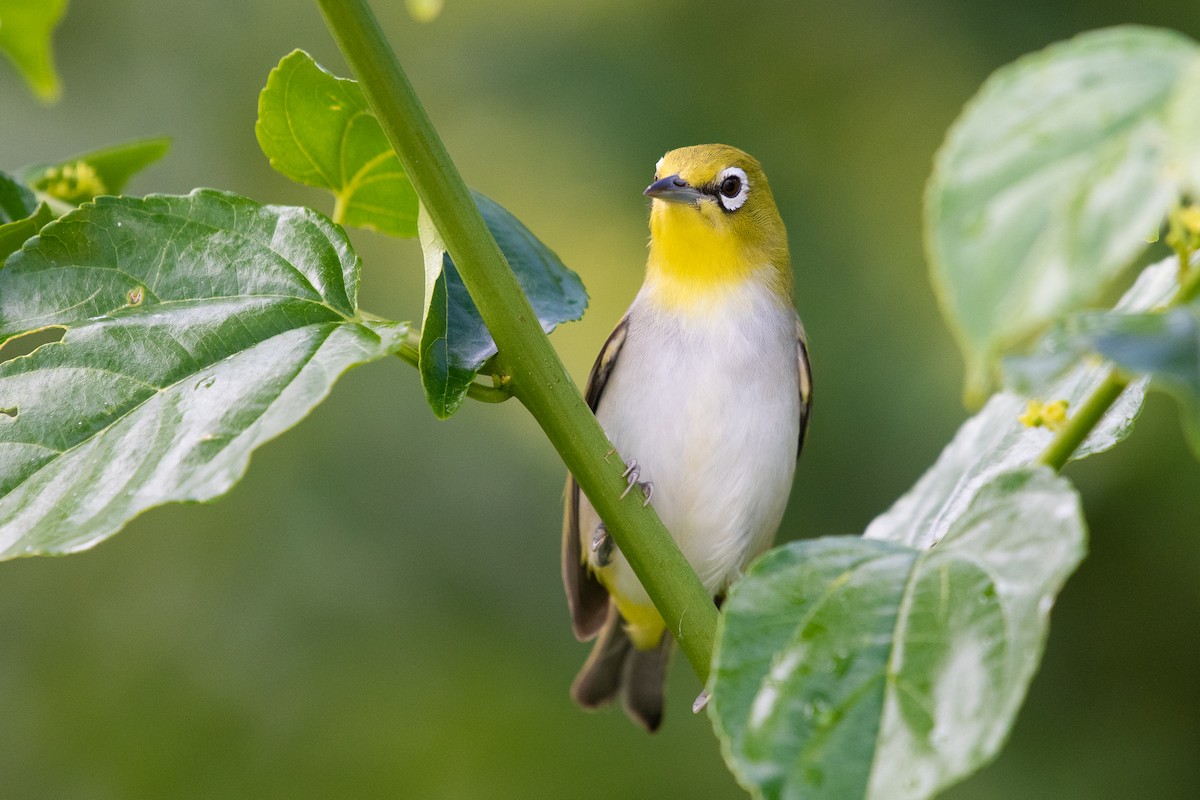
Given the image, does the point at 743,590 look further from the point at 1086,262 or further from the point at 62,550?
the point at 62,550

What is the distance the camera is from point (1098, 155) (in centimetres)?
72

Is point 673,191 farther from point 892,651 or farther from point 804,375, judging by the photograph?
point 892,651

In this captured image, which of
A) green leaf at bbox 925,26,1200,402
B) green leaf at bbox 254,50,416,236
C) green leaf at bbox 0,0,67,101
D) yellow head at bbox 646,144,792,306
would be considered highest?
green leaf at bbox 0,0,67,101

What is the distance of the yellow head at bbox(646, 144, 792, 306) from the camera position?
301 centimetres

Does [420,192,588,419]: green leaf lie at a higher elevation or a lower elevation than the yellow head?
higher

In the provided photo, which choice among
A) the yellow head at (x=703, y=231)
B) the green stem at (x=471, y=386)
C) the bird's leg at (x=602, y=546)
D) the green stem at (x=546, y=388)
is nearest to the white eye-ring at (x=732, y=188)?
the yellow head at (x=703, y=231)

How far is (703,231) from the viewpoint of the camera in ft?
9.91

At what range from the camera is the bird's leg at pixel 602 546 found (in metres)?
2.92

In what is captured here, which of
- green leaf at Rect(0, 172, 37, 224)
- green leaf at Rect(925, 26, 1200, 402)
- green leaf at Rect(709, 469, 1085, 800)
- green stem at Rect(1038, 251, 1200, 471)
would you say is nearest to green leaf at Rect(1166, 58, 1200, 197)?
green leaf at Rect(925, 26, 1200, 402)

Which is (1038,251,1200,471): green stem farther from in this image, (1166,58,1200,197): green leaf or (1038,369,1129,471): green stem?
(1166,58,1200,197): green leaf

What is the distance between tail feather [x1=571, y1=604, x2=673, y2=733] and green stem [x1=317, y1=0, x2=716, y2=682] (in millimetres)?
2441

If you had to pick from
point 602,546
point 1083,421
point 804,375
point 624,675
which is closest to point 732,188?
point 804,375

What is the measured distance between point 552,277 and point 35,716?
3951 millimetres

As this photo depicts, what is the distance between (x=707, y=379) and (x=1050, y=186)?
2.22 meters
